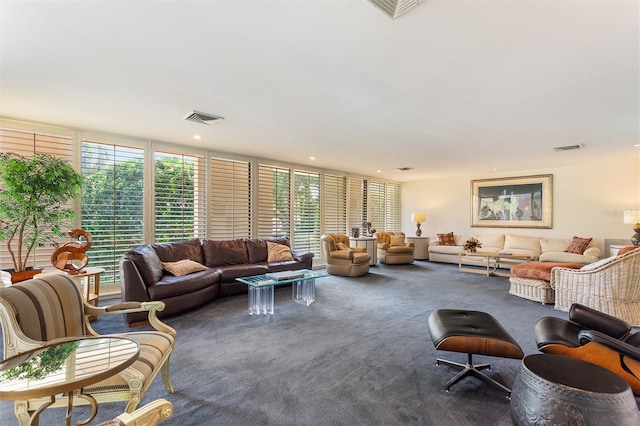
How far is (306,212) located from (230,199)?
1954mm

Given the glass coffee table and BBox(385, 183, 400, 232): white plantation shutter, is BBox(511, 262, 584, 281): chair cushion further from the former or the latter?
BBox(385, 183, 400, 232): white plantation shutter

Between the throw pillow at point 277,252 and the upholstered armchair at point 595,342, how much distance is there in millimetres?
3902

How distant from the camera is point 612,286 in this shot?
3373 mm

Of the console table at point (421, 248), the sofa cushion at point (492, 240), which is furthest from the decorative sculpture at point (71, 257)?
the sofa cushion at point (492, 240)

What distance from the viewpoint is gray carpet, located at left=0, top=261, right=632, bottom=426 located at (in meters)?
1.78

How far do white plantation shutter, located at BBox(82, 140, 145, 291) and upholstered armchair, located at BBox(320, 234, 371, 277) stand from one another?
3586mm

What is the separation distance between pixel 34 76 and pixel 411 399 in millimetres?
4120

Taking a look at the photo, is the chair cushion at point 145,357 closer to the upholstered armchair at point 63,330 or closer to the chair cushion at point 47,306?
the upholstered armchair at point 63,330

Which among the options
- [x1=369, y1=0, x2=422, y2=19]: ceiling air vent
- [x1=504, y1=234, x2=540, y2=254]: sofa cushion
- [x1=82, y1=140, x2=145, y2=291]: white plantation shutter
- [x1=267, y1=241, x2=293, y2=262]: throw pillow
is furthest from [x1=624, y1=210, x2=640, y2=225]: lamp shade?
[x1=82, y1=140, x2=145, y2=291]: white plantation shutter

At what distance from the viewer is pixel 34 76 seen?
2.57m

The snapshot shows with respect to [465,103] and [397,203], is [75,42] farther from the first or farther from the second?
[397,203]

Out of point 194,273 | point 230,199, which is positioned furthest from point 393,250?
point 194,273

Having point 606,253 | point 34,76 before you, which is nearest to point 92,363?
point 34,76

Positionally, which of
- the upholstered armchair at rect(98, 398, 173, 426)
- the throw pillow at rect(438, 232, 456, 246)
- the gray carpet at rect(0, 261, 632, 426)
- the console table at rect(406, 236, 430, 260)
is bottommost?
the gray carpet at rect(0, 261, 632, 426)
